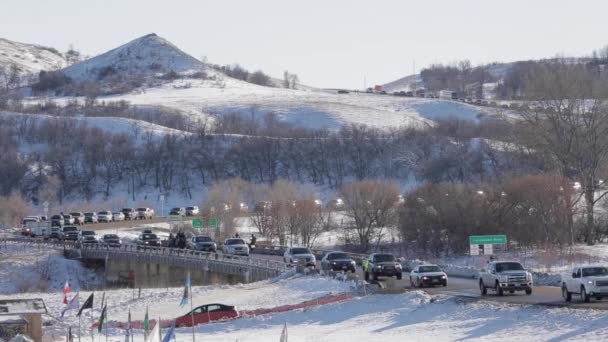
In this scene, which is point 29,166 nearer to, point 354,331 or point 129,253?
point 129,253

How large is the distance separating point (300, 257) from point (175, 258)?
666 inches

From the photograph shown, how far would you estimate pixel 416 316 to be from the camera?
48094 mm

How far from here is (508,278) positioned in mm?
50344

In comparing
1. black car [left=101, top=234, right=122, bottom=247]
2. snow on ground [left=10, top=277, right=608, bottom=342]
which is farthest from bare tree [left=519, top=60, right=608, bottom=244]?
snow on ground [left=10, top=277, right=608, bottom=342]

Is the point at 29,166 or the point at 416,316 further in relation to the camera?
the point at 29,166

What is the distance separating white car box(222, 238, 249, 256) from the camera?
92438 millimetres

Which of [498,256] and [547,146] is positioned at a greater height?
[547,146]

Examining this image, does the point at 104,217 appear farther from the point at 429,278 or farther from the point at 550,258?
the point at 429,278

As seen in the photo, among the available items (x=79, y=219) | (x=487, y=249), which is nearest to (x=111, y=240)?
(x=79, y=219)

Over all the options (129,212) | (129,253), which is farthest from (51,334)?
(129,212)

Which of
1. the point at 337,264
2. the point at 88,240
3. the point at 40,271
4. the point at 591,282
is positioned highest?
the point at 591,282

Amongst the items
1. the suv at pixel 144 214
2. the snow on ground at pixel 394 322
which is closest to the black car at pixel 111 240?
the suv at pixel 144 214

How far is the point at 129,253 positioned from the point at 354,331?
54497 millimetres

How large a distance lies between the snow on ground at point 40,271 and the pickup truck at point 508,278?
163 feet
